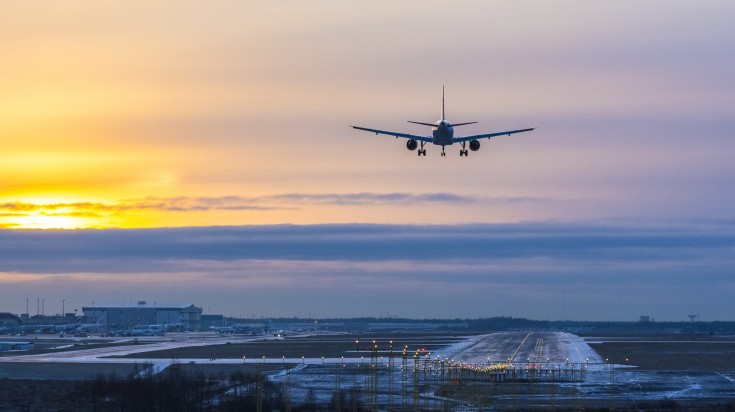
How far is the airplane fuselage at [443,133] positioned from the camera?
369 ft

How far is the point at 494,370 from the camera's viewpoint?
489 feet

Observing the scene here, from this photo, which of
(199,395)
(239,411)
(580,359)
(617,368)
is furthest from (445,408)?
(580,359)

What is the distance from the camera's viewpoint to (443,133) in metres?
112

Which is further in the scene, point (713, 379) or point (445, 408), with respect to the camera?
point (713, 379)

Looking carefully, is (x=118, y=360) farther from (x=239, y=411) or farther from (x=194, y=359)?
(x=239, y=411)

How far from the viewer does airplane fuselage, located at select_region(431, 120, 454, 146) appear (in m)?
112

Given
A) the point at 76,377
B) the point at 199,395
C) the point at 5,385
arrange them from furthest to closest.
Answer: the point at 76,377, the point at 5,385, the point at 199,395

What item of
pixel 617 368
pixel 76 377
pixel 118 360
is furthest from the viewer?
pixel 118 360

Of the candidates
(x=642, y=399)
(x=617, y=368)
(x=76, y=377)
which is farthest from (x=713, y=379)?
(x=76, y=377)

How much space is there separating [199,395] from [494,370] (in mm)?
46939

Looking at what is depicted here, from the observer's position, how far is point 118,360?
178250 mm

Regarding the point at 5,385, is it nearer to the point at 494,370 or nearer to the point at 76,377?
the point at 76,377

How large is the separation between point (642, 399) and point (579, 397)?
6186 millimetres

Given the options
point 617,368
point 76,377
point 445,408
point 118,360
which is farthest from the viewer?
point 118,360
